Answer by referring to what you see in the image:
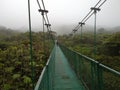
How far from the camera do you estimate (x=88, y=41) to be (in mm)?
31547

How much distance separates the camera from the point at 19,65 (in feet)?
30.5

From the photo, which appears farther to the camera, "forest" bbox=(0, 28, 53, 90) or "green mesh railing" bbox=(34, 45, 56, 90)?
"forest" bbox=(0, 28, 53, 90)

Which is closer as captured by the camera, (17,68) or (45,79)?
(45,79)

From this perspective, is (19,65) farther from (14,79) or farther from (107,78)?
(107,78)

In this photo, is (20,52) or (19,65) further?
(20,52)

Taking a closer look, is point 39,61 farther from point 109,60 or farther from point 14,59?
point 109,60

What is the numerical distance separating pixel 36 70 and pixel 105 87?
478 cm

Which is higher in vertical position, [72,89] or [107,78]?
[107,78]

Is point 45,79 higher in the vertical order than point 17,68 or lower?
higher

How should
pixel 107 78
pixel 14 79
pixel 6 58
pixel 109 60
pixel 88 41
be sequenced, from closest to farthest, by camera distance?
pixel 107 78 < pixel 14 79 < pixel 6 58 < pixel 109 60 < pixel 88 41

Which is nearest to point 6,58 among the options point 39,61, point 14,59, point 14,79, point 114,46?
point 14,59

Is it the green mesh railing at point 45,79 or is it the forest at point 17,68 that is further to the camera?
the forest at point 17,68

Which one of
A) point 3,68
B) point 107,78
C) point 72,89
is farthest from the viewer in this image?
point 3,68

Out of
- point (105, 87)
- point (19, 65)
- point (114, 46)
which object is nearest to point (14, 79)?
point (19, 65)
